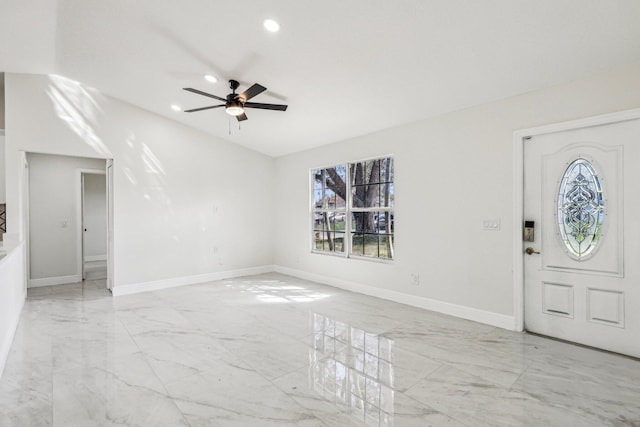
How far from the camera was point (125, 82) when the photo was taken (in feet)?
14.7

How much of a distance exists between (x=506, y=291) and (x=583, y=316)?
0.66 m

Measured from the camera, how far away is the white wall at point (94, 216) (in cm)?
823

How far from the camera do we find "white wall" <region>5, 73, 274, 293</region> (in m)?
4.53

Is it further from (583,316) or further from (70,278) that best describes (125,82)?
(583,316)

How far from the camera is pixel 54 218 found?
19.0 feet

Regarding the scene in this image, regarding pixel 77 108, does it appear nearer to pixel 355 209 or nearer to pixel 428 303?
pixel 355 209

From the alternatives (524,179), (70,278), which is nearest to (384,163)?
(524,179)

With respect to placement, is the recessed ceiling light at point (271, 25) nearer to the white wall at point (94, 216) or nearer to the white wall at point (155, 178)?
the white wall at point (155, 178)

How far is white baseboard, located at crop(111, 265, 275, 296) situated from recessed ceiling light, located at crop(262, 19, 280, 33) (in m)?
4.45

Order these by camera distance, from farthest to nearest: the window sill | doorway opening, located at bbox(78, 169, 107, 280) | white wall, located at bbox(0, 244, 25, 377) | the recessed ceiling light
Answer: doorway opening, located at bbox(78, 169, 107, 280) → the window sill → the recessed ceiling light → white wall, located at bbox(0, 244, 25, 377)

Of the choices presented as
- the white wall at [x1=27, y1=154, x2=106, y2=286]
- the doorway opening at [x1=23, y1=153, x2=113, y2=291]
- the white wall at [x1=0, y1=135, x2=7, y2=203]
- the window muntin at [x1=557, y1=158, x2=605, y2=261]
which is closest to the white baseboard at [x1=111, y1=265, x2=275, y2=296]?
the doorway opening at [x1=23, y1=153, x2=113, y2=291]

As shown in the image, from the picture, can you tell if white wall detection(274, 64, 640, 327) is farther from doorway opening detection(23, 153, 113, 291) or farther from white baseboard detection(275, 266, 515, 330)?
doorway opening detection(23, 153, 113, 291)

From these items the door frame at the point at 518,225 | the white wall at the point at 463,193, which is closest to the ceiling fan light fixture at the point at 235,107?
the white wall at the point at 463,193

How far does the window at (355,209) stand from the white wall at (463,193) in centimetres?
20
